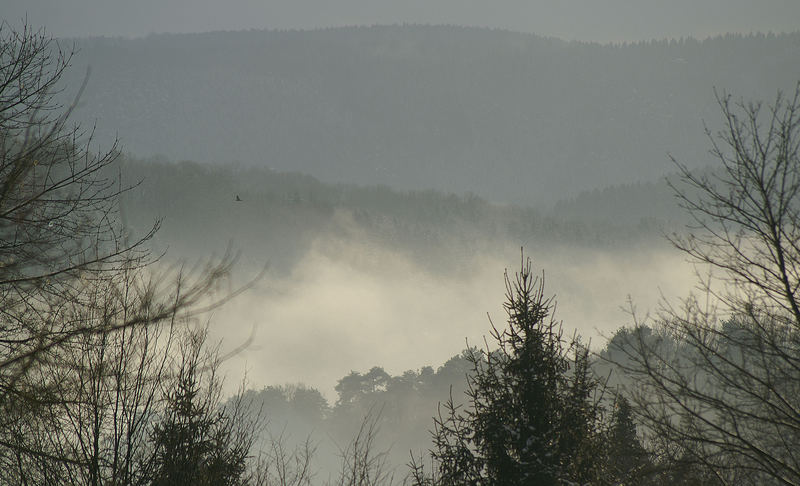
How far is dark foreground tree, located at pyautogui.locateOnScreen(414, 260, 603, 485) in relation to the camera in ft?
23.8

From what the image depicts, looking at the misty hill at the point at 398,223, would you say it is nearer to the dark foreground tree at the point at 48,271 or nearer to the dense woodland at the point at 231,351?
the dense woodland at the point at 231,351

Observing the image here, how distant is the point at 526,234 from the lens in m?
186

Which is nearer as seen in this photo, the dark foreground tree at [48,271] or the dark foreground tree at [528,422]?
the dark foreground tree at [48,271]

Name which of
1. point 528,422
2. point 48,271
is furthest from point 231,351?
point 528,422

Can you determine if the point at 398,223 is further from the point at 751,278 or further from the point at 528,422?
the point at 751,278

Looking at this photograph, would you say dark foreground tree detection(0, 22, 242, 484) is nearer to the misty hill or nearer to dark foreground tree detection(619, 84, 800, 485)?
dark foreground tree detection(619, 84, 800, 485)

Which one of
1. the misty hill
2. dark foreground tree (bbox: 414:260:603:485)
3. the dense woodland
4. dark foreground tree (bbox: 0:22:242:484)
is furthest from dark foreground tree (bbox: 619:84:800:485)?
the misty hill

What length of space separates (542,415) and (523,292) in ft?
5.42

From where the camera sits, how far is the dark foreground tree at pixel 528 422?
23.8 feet

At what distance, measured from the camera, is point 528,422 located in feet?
24.9

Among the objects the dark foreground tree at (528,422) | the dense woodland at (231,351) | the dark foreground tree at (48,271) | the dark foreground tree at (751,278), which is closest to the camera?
the dark foreground tree at (48,271)

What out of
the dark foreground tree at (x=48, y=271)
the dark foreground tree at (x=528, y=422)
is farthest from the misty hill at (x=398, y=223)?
the dark foreground tree at (x=48, y=271)

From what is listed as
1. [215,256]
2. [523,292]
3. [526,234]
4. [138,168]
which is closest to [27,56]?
[215,256]

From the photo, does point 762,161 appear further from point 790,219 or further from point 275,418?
point 275,418
